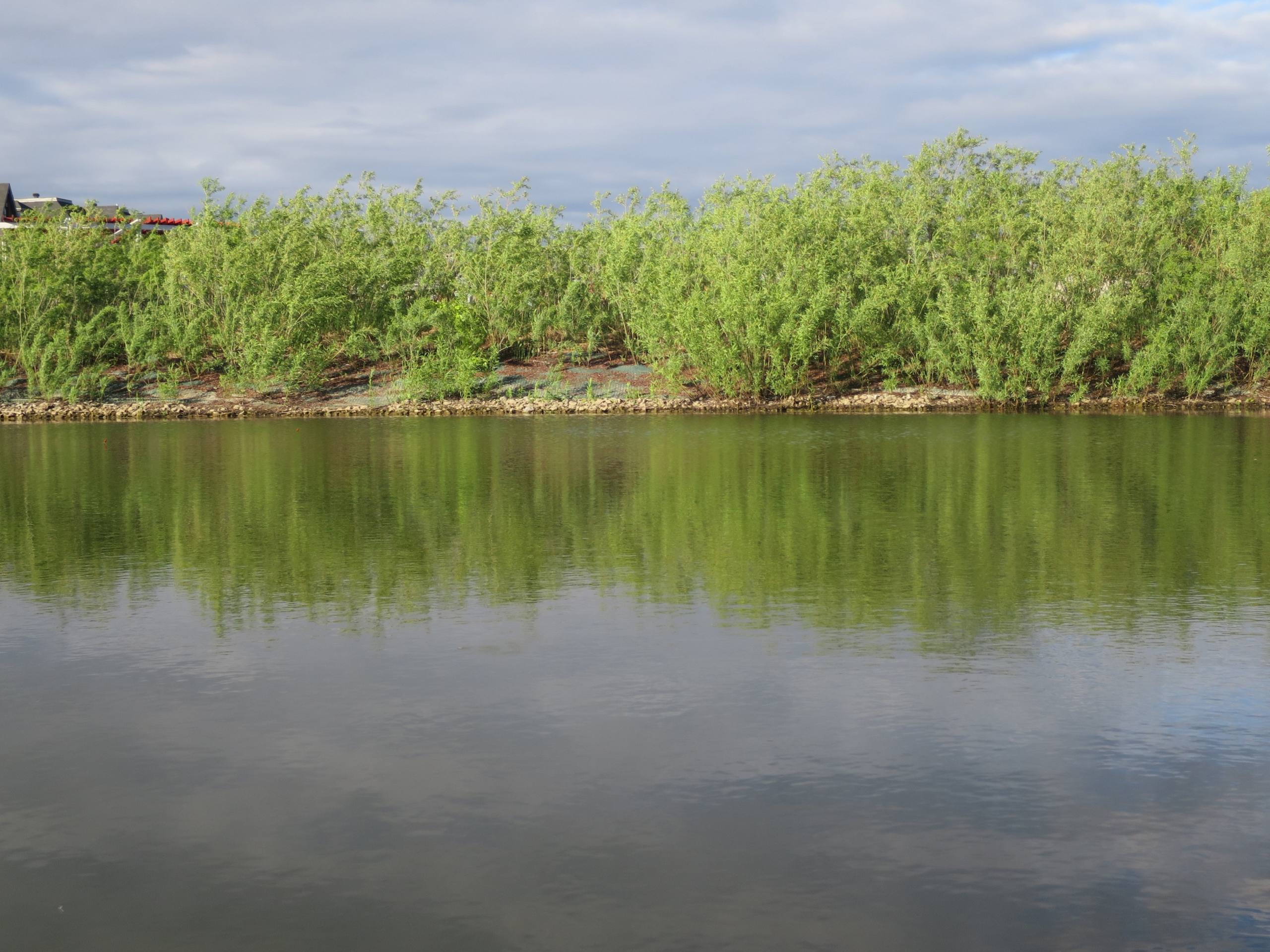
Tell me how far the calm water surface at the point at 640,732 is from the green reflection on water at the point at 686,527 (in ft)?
0.40

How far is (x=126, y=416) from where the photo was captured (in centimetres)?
5334

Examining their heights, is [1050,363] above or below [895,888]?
above

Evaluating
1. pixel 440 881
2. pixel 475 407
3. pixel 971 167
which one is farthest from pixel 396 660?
pixel 971 167

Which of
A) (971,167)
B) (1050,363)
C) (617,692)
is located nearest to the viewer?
(617,692)

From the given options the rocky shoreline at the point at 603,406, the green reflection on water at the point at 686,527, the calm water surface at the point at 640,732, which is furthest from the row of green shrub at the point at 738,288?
the calm water surface at the point at 640,732

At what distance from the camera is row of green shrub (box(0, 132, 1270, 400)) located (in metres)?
53.6

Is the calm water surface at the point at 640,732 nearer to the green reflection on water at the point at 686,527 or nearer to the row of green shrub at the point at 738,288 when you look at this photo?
the green reflection on water at the point at 686,527

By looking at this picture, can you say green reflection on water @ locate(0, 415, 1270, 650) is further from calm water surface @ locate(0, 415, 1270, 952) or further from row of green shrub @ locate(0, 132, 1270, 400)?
row of green shrub @ locate(0, 132, 1270, 400)

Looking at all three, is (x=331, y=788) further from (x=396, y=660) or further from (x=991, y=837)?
(x=991, y=837)

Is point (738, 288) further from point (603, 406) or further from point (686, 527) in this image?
point (686, 527)

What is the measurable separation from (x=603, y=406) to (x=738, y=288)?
745 cm

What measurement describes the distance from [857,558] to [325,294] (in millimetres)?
47572

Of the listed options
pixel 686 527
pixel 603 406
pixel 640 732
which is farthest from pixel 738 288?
pixel 640 732

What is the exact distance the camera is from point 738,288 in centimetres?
5400
